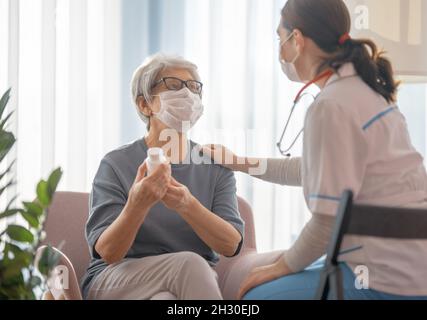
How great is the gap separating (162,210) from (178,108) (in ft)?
0.99

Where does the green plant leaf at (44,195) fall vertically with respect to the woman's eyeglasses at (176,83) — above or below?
below

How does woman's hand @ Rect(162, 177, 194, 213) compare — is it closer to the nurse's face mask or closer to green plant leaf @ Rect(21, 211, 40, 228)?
the nurse's face mask

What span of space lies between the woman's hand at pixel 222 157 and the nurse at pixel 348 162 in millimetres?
452

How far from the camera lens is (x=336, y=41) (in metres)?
1.71

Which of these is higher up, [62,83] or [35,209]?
[62,83]

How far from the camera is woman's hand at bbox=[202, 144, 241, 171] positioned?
83.0 inches

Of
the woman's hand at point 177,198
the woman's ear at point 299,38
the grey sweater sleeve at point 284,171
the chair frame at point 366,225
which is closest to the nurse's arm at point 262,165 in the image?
the grey sweater sleeve at point 284,171

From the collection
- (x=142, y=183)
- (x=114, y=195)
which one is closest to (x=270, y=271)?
(x=142, y=183)

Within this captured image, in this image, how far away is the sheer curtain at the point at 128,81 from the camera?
9.41 feet

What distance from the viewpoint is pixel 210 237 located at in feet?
6.29

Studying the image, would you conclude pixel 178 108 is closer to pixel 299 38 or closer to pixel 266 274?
pixel 299 38

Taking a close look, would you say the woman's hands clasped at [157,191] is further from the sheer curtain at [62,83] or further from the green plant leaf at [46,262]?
the sheer curtain at [62,83]

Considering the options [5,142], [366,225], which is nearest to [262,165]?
[366,225]

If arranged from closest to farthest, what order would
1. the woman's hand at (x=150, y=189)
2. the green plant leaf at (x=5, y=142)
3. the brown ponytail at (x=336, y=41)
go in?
the green plant leaf at (x=5, y=142)
the brown ponytail at (x=336, y=41)
the woman's hand at (x=150, y=189)
